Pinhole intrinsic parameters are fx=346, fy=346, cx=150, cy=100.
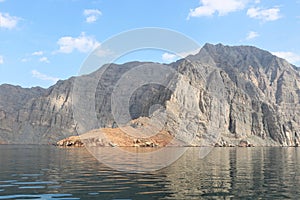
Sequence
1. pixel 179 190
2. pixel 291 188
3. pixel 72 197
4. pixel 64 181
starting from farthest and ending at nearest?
pixel 64 181
pixel 291 188
pixel 179 190
pixel 72 197

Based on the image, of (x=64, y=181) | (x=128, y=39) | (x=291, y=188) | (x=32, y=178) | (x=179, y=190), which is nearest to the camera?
(x=179, y=190)

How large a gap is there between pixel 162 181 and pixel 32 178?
17.9 meters

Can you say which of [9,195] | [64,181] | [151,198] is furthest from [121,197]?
[64,181]

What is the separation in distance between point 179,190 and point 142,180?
8904 mm

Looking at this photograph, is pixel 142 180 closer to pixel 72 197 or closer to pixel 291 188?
pixel 72 197

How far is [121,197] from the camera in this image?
3359 cm

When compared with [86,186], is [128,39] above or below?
above

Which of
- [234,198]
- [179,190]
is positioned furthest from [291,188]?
[179,190]

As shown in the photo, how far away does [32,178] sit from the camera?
156 feet

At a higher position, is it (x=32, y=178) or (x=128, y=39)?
(x=128, y=39)

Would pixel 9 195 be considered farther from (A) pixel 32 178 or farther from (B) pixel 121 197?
(A) pixel 32 178

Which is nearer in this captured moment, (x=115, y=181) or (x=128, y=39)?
(x=115, y=181)

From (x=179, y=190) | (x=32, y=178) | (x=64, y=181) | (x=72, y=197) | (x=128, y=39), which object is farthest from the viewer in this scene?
→ (x=128, y=39)

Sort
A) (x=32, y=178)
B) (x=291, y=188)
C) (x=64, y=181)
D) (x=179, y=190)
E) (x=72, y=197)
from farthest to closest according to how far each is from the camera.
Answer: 1. (x=32, y=178)
2. (x=64, y=181)
3. (x=291, y=188)
4. (x=179, y=190)
5. (x=72, y=197)
